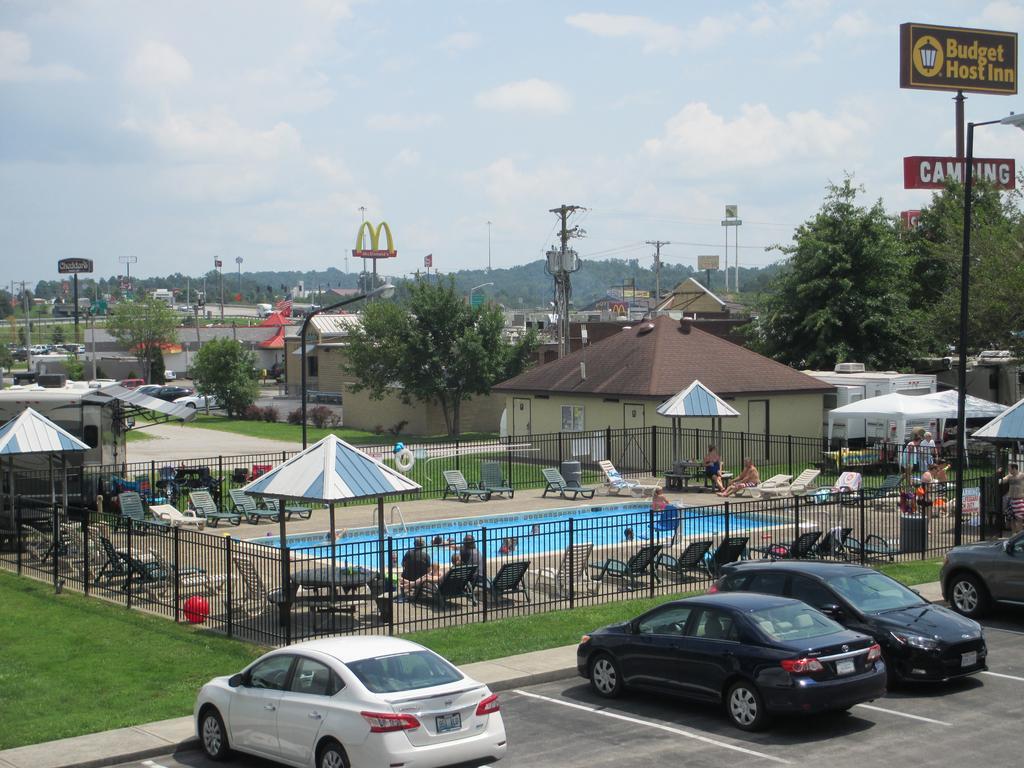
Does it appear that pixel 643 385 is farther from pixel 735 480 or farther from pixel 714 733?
pixel 714 733

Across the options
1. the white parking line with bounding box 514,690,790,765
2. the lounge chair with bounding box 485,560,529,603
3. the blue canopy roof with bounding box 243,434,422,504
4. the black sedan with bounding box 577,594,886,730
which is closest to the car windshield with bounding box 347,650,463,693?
the white parking line with bounding box 514,690,790,765

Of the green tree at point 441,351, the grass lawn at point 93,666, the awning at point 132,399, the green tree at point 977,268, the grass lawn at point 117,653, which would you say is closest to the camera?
the grass lawn at point 93,666

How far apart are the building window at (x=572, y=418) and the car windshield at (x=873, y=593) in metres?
29.8

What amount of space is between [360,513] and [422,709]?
72.2ft

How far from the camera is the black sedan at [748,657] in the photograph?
39.1 ft

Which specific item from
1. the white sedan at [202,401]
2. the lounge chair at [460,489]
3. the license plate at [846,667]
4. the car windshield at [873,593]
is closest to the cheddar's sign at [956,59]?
the white sedan at [202,401]

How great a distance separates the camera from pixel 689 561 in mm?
20844

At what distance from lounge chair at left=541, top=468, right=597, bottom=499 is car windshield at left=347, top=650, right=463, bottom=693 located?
23306 mm

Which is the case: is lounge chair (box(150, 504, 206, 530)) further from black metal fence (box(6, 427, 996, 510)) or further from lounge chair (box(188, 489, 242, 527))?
black metal fence (box(6, 427, 996, 510))

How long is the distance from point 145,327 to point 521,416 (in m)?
60.0

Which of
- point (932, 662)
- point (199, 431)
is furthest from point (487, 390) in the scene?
point (932, 662)

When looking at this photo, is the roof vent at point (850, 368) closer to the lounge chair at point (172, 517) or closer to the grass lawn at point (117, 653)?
the grass lawn at point (117, 653)

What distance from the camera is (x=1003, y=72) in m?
75.5

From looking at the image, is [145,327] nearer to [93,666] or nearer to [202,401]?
[202,401]
